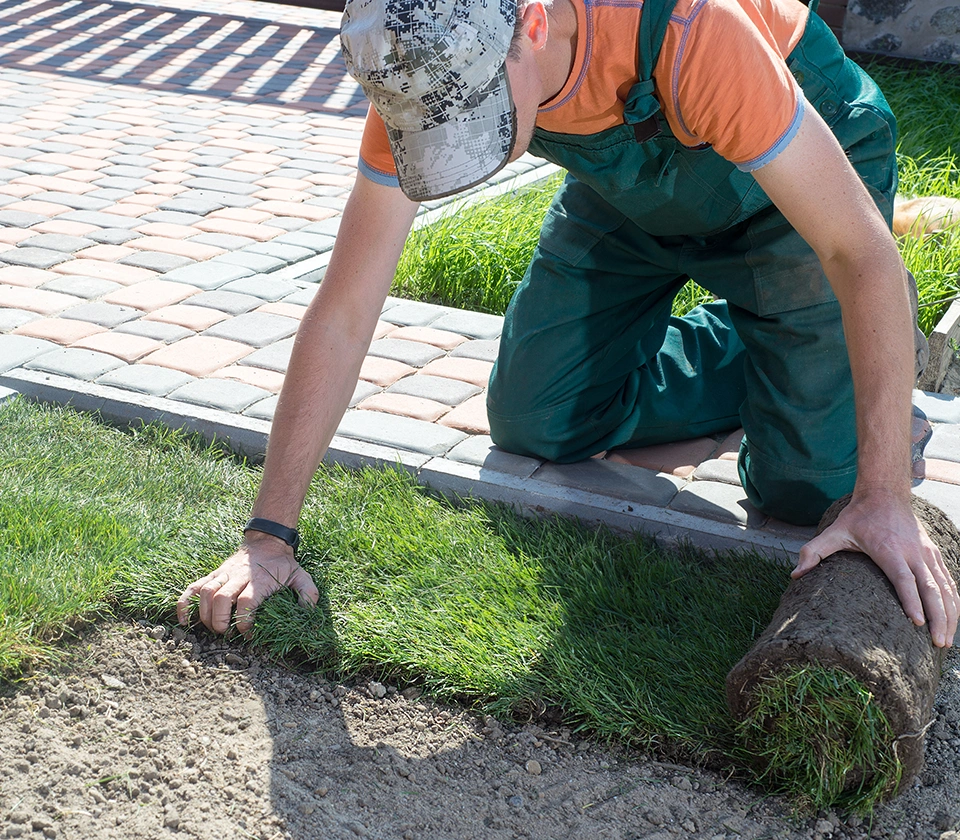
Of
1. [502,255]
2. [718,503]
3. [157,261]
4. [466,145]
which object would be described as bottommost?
[157,261]

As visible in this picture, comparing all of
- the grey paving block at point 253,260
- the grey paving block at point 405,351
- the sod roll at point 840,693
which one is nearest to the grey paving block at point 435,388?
the grey paving block at point 405,351

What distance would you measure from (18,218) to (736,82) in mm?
4035

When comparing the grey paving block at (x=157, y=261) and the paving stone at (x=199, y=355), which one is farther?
the grey paving block at (x=157, y=261)

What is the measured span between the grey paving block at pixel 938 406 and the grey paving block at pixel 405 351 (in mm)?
1687

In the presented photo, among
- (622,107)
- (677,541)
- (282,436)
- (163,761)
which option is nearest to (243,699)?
(163,761)

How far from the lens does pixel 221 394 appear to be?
3697 millimetres

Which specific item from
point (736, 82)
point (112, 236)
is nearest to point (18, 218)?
point (112, 236)

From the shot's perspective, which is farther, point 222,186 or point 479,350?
point 222,186

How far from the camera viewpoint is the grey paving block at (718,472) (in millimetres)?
3375

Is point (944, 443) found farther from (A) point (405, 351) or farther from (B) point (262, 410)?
(B) point (262, 410)

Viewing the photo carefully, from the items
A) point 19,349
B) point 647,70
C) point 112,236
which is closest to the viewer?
point 647,70

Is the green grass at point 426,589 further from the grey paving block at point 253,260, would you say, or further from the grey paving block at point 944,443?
the grey paving block at point 253,260

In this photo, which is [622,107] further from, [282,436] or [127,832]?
[127,832]

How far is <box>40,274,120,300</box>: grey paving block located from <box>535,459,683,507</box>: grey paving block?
213 centimetres
